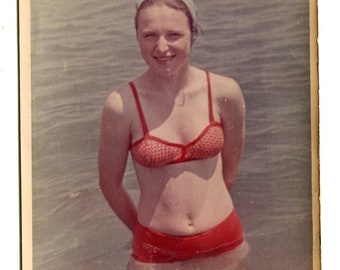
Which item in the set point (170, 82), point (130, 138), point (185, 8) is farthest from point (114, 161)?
point (185, 8)

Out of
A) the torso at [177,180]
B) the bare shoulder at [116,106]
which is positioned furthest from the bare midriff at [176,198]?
the bare shoulder at [116,106]

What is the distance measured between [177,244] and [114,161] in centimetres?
23

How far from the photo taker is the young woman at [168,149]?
1.53 m

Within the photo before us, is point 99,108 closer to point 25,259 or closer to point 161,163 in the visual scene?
point 161,163

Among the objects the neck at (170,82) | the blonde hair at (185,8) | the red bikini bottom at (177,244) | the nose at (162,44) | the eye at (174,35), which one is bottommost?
the red bikini bottom at (177,244)

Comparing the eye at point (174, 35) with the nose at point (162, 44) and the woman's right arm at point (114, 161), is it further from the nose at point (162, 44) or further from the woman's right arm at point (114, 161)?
the woman's right arm at point (114, 161)

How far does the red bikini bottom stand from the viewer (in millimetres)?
1532

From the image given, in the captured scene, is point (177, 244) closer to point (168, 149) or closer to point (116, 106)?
point (168, 149)

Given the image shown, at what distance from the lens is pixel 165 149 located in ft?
5.00

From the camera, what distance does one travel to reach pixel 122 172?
1.53m
